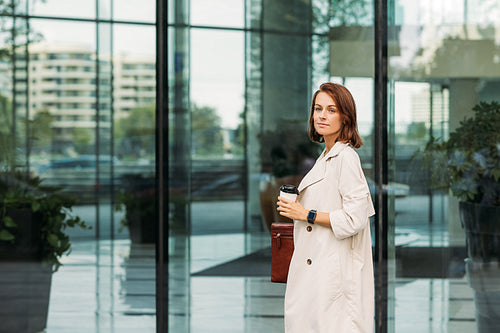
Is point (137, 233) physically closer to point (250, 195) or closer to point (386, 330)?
point (250, 195)

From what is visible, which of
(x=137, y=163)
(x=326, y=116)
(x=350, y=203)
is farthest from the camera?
(x=137, y=163)

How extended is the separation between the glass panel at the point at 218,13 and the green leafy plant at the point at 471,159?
1771mm

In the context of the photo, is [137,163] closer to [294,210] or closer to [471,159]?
[294,210]

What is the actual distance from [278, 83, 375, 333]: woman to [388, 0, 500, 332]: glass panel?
83.7 inches

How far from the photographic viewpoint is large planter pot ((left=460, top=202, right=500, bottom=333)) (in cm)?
500

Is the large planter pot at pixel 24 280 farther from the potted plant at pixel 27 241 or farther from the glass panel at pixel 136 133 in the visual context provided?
the glass panel at pixel 136 133

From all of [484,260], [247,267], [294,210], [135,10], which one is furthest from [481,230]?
[135,10]

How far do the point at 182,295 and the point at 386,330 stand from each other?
5.19ft

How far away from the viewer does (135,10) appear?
16.9ft

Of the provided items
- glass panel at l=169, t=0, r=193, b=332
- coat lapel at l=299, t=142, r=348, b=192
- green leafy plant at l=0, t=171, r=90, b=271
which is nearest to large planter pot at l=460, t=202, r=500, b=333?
glass panel at l=169, t=0, r=193, b=332

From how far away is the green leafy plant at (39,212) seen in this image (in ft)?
16.8

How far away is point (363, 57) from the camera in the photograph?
16.7 ft

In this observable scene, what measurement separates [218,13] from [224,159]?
1.13 m

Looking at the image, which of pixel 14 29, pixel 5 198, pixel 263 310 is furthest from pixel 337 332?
pixel 14 29
